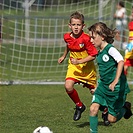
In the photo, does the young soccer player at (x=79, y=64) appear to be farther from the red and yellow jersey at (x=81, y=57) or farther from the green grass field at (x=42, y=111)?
the green grass field at (x=42, y=111)

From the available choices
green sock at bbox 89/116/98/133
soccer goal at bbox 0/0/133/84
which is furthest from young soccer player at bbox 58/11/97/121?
soccer goal at bbox 0/0/133/84

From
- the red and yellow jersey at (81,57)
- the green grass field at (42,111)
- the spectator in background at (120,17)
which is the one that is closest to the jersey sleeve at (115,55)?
the green grass field at (42,111)

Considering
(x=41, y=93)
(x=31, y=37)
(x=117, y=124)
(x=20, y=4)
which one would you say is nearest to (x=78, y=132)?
(x=117, y=124)

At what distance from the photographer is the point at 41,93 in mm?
12195

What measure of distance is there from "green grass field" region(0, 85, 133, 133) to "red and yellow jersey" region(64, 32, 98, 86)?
636 mm

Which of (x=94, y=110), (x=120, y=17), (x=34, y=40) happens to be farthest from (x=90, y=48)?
(x=120, y=17)

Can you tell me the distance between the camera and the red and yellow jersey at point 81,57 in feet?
30.2

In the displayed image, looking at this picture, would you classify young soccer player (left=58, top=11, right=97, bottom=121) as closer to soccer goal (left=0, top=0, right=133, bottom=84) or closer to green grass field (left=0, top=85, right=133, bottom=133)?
green grass field (left=0, top=85, right=133, bottom=133)

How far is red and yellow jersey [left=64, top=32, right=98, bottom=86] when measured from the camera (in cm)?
920

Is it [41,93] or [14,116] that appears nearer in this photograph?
[14,116]

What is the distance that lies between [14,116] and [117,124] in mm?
1624

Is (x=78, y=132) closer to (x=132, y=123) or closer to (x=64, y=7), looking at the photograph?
(x=132, y=123)

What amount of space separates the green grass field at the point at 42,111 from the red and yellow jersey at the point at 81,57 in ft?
2.09

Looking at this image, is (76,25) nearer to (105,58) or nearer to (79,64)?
(79,64)
